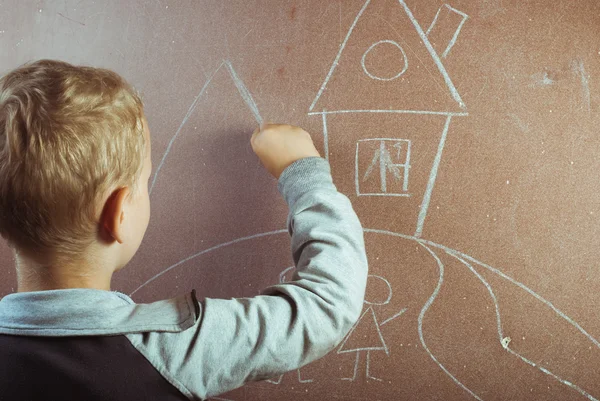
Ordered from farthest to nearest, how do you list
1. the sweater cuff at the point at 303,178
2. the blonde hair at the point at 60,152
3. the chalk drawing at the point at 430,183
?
the chalk drawing at the point at 430,183 → the sweater cuff at the point at 303,178 → the blonde hair at the point at 60,152

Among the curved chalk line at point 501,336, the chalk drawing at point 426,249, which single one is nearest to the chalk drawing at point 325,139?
the chalk drawing at point 426,249

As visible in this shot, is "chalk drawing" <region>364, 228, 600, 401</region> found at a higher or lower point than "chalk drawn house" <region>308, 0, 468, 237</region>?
lower

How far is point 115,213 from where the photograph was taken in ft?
1.78

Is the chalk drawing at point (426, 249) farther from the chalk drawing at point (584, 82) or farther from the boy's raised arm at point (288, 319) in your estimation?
the boy's raised arm at point (288, 319)

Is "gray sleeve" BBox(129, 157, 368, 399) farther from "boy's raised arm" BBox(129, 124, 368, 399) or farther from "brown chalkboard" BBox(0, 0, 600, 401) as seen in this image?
A: "brown chalkboard" BBox(0, 0, 600, 401)

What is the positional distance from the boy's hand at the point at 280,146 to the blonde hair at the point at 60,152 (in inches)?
8.5

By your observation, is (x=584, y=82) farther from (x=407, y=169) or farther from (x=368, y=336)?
(x=368, y=336)

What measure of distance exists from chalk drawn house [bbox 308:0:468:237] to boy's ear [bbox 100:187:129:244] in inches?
12.8

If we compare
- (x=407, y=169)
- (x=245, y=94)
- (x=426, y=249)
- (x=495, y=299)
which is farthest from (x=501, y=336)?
(x=245, y=94)

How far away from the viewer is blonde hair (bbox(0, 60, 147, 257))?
19.7 inches

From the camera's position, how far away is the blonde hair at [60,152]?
0.50 m

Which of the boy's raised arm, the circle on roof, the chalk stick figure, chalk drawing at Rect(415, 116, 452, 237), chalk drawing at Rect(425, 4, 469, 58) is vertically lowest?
the chalk stick figure

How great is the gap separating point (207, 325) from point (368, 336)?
1.07 feet

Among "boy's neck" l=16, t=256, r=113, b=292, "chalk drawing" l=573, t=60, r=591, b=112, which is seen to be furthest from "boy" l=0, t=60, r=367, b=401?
"chalk drawing" l=573, t=60, r=591, b=112
